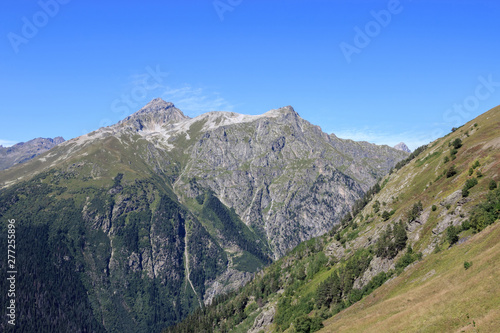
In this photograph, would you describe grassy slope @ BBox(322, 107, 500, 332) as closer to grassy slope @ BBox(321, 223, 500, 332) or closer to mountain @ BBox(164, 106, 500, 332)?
grassy slope @ BBox(321, 223, 500, 332)

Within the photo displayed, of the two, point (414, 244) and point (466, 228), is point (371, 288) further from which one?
point (466, 228)

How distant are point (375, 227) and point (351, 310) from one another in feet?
209

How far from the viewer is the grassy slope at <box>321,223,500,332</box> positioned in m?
48.2

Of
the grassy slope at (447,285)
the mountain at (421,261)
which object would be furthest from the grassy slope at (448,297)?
the mountain at (421,261)

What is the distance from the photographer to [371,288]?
4055 inches

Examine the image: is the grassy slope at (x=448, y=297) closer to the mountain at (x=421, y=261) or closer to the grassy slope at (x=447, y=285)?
the grassy slope at (x=447, y=285)

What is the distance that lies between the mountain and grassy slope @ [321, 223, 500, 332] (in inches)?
7.9

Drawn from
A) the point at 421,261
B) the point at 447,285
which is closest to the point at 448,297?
the point at 447,285

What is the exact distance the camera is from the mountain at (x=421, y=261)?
5488 centimetres

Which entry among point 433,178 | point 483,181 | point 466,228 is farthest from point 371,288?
point 433,178

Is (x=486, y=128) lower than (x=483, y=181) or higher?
higher

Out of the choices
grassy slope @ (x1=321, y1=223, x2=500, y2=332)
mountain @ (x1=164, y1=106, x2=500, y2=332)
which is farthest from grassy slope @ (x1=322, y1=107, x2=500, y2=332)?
mountain @ (x1=164, y1=106, x2=500, y2=332)

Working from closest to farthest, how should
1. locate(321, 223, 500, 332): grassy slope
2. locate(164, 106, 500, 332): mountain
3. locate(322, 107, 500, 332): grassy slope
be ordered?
locate(321, 223, 500, 332): grassy slope
locate(322, 107, 500, 332): grassy slope
locate(164, 106, 500, 332): mountain

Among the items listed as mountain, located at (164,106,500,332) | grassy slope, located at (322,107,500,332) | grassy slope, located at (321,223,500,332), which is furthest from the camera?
mountain, located at (164,106,500,332)
